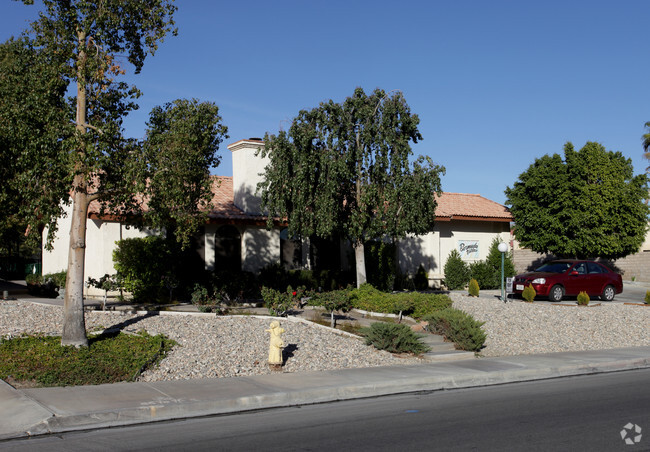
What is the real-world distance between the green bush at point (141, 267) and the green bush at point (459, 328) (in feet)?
29.1

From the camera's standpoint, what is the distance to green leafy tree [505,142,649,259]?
2856 centimetres

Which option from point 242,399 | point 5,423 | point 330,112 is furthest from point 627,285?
point 5,423

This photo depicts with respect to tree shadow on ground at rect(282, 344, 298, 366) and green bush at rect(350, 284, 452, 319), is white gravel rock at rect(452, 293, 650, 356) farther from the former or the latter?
tree shadow on ground at rect(282, 344, 298, 366)

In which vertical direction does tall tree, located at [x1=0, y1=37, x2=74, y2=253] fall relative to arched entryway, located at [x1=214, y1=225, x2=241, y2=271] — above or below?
above

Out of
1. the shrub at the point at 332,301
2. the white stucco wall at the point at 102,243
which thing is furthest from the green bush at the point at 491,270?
the white stucco wall at the point at 102,243

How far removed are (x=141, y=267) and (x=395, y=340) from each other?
9452 mm

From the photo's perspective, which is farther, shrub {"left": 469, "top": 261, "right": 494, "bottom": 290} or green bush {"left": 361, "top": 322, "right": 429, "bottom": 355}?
shrub {"left": 469, "top": 261, "right": 494, "bottom": 290}

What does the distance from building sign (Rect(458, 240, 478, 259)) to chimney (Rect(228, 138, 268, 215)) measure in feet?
36.4

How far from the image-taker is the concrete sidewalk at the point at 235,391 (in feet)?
24.7

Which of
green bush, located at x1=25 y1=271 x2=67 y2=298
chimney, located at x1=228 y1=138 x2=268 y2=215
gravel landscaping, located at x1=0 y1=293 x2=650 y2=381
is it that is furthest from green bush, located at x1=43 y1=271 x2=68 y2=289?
chimney, located at x1=228 y1=138 x2=268 y2=215

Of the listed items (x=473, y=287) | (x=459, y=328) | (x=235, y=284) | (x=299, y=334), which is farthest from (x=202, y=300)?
(x=473, y=287)

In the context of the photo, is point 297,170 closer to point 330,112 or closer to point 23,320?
point 330,112

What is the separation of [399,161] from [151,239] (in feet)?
26.3

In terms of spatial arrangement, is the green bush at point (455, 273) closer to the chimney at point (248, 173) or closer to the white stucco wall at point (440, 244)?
the white stucco wall at point (440, 244)
